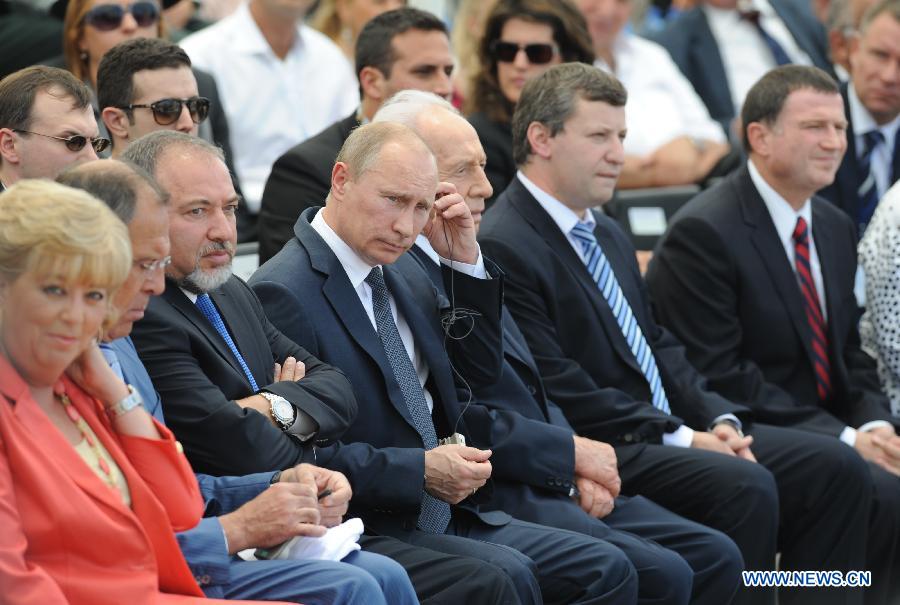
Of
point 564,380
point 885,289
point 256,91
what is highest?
point 256,91

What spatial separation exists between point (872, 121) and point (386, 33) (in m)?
2.83

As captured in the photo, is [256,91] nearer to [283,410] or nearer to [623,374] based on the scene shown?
[623,374]

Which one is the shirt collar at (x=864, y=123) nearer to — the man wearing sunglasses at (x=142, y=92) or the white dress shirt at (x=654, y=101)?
the white dress shirt at (x=654, y=101)

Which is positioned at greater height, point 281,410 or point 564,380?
point 281,410

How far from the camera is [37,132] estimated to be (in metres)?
4.27

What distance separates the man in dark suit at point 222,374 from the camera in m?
3.70

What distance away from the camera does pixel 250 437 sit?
3709 mm

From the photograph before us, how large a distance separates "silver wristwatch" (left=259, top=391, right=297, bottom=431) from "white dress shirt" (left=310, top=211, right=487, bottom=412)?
583 millimetres

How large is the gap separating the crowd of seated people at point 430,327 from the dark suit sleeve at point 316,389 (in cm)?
1

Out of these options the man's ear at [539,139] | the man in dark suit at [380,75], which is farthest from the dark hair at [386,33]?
the man's ear at [539,139]

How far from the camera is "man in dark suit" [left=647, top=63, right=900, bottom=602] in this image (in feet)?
19.7

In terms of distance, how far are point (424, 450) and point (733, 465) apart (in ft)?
5.07

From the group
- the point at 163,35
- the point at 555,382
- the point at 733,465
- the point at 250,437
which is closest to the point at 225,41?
the point at 163,35

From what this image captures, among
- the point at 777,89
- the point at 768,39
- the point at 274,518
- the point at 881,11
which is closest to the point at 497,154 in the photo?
the point at 777,89
